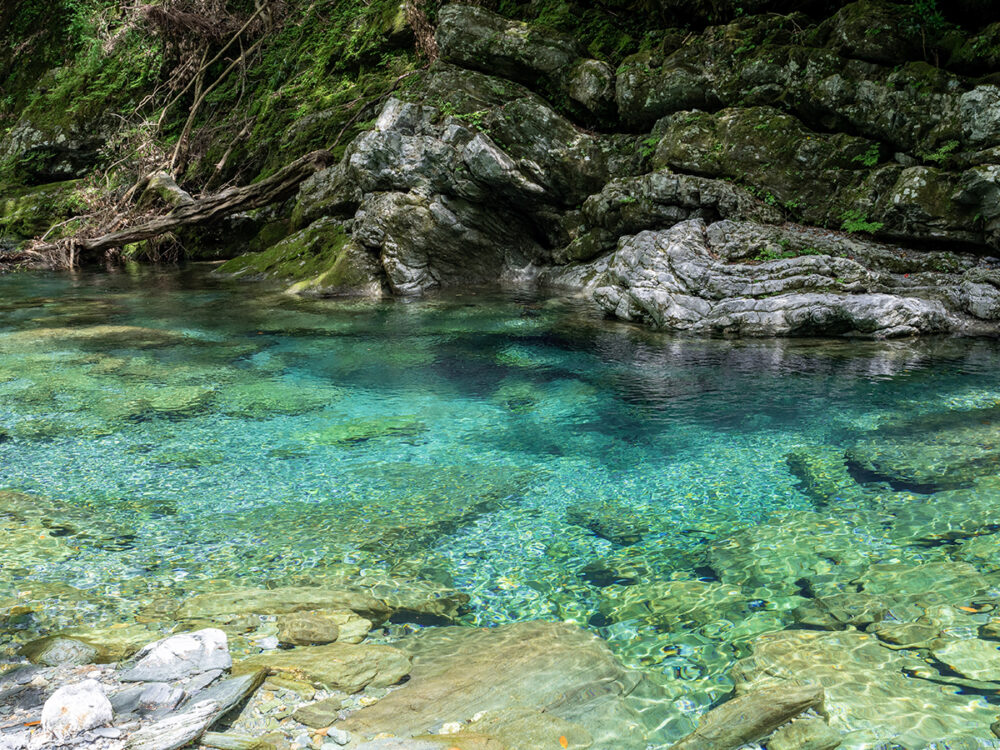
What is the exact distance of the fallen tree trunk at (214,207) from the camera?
19.6 meters

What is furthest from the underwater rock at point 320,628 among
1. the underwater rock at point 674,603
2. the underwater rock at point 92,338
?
the underwater rock at point 92,338

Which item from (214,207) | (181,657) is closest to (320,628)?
(181,657)

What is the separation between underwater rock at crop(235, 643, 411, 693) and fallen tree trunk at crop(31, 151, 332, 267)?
1774 cm

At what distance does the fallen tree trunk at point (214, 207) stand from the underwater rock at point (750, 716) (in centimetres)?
1873

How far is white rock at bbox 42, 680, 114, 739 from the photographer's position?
9.08ft

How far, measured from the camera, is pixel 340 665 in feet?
11.6

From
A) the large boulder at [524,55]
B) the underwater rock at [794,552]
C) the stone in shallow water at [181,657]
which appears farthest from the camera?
the large boulder at [524,55]

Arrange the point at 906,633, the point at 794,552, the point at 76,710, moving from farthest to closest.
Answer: the point at 794,552 → the point at 906,633 → the point at 76,710

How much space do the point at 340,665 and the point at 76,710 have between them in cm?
117

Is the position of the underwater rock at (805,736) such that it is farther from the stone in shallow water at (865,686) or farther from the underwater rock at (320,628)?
the underwater rock at (320,628)

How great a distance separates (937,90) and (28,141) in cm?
2840

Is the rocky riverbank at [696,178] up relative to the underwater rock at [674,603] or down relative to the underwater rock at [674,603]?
up

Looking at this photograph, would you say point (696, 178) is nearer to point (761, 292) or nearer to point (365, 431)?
point (761, 292)

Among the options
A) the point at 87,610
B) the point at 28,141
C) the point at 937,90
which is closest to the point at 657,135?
the point at 937,90
